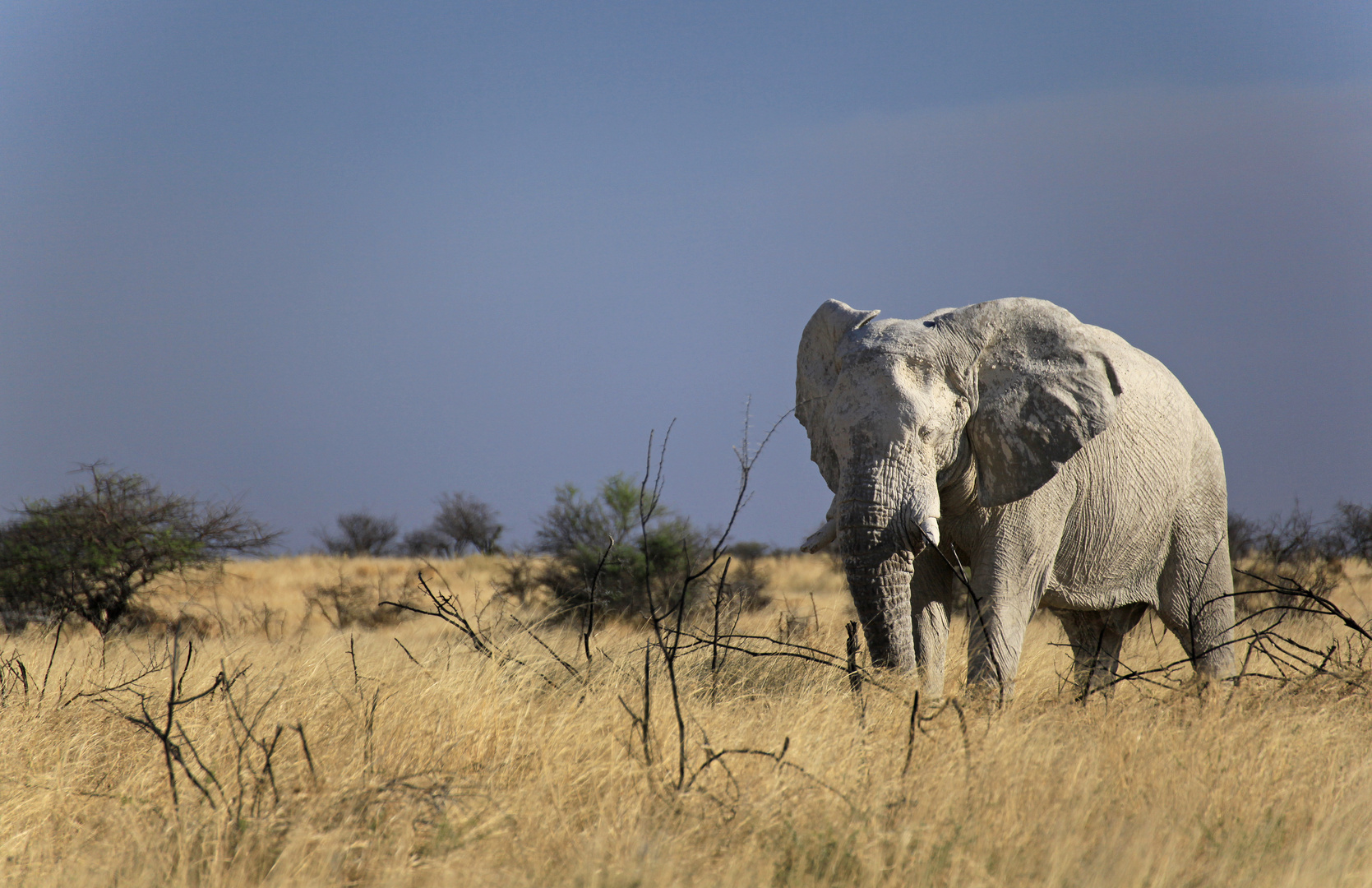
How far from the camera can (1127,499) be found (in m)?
6.44

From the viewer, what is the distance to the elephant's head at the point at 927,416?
16.6 feet

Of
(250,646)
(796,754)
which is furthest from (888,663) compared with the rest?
(250,646)

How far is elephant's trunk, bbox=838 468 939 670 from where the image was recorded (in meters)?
→ 5.02

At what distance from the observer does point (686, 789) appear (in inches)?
144

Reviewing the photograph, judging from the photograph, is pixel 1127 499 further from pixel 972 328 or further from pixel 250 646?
pixel 250 646

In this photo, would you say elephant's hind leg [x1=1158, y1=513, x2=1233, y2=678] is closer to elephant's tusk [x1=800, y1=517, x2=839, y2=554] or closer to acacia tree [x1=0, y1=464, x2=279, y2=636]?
elephant's tusk [x1=800, y1=517, x2=839, y2=554]

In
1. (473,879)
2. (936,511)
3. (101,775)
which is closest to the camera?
(473,879)

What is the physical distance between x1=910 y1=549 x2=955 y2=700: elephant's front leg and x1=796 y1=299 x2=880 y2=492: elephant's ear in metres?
0.66

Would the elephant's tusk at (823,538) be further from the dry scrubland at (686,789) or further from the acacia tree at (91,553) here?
the acacia tree at (91,553)

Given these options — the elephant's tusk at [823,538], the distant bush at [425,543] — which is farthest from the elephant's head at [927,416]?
the distant bush at [425,543]

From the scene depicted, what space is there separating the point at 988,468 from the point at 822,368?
1.07m

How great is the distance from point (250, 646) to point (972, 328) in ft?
21.5

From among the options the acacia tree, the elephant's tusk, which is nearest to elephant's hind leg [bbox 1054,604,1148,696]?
the elephant's tusk

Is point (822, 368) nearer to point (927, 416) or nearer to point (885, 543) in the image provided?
point (927, 416)
